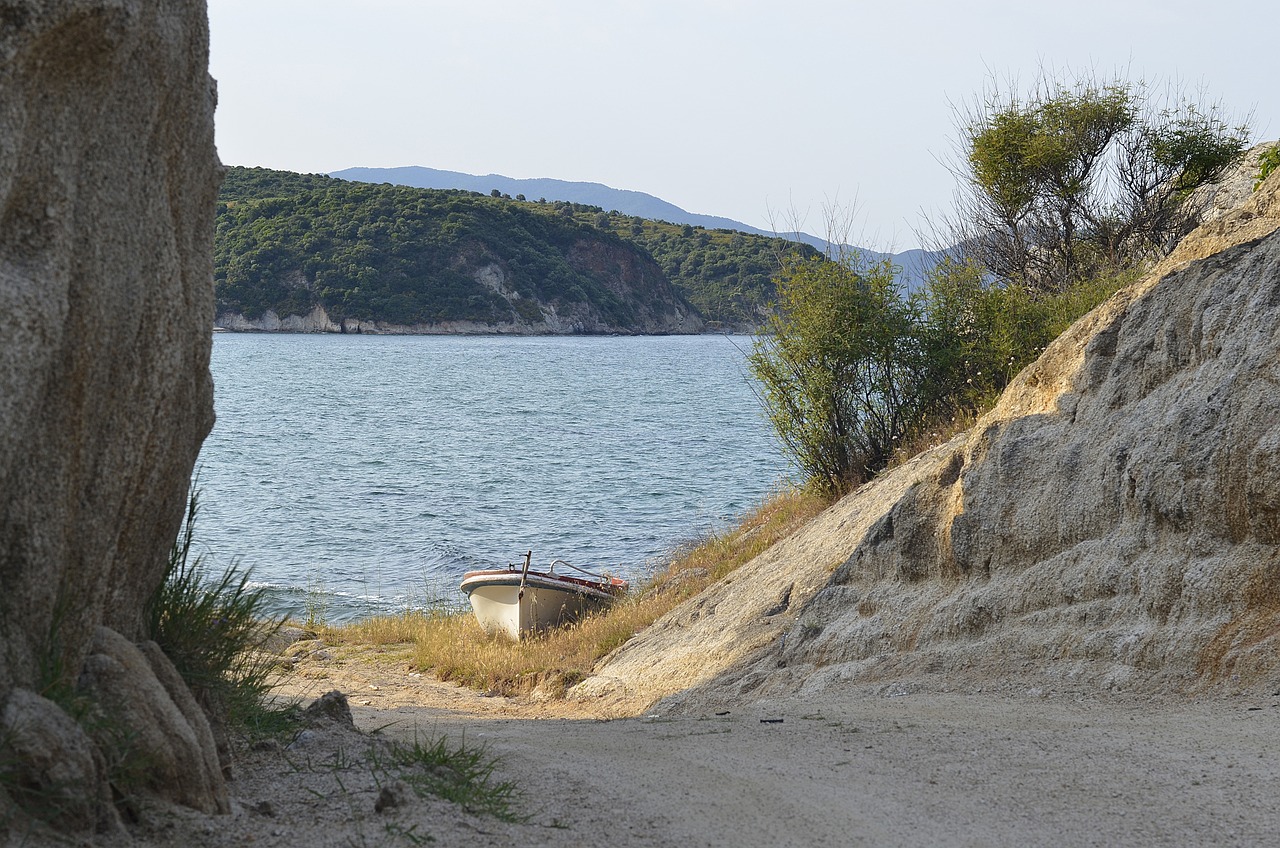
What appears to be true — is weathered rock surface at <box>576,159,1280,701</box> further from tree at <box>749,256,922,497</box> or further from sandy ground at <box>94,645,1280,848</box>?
tree at <box>749,256,922,497</box>

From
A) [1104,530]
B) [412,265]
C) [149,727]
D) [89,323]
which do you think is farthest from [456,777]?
[412,265]

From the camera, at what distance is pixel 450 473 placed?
3628cm

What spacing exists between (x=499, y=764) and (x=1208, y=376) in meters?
5.29

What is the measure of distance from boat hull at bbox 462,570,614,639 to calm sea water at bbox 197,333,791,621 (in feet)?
8.17

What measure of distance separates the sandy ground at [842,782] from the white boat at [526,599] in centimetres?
840

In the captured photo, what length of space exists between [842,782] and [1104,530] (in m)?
3.53

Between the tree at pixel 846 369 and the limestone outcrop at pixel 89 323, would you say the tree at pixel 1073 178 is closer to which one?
the tree at pixel 846 369

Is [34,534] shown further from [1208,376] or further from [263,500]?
[263,500]

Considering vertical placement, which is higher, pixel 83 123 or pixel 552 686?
pixel 83 123

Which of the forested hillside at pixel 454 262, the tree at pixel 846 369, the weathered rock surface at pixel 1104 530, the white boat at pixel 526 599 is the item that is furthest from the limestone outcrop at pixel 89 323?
the forested hillside at pixel 454 262

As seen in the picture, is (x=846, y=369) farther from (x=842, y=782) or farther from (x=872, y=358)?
(x=842, y=782)

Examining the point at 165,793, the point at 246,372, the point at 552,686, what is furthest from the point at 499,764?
the point at 246,372

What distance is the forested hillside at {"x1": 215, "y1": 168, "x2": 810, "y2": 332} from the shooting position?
109 metres

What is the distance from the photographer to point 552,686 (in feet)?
41.1
